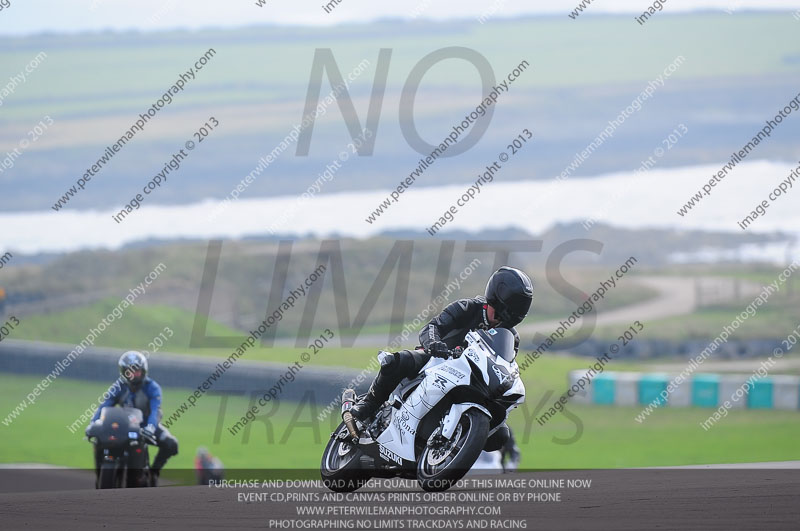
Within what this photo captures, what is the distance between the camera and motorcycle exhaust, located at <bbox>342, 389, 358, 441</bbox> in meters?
9.78

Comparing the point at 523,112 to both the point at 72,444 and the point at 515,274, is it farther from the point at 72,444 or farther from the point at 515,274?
the point at 515,274

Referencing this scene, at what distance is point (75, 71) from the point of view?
62406 millimetres

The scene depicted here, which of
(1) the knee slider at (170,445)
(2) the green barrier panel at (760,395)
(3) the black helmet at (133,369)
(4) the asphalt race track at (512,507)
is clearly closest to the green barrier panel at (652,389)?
(2) the green barrier panel at (760,395)

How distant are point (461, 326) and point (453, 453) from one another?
1206mm

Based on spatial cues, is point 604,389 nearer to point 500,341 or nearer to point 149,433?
point 149,433

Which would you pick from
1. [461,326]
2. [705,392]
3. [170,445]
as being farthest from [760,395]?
[461,326]

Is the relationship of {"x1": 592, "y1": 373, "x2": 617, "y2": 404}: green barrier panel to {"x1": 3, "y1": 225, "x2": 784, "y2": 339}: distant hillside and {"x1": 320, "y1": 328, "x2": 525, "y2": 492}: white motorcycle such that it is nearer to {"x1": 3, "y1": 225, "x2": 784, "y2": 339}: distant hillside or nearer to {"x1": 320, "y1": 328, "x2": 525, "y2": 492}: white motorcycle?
{"x1": 3, "y1": 225, "x2": 784, "y2": 339}: distant hillside

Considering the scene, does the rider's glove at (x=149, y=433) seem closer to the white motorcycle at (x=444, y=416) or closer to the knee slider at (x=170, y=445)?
the knee slider at (x=170, y=445)

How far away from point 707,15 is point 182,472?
58.3 m

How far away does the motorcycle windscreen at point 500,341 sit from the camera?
29.5ft

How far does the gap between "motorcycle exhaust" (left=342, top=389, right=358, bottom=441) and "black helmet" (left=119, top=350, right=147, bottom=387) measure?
3.62 m

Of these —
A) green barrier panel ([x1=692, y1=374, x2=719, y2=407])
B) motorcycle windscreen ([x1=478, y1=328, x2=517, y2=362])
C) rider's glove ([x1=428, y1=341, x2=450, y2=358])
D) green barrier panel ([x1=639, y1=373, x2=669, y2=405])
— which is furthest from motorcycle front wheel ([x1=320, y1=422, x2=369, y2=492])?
green barrier panel ([x1=639, y1=373, x2=669, y2=405])

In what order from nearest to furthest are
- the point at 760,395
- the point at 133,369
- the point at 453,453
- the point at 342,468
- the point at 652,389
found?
the point at 453,453 < the point at 342,468 < the point at 133,369 < the point at 760,395 < the point at 652,389

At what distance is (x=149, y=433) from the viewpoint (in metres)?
12.5
